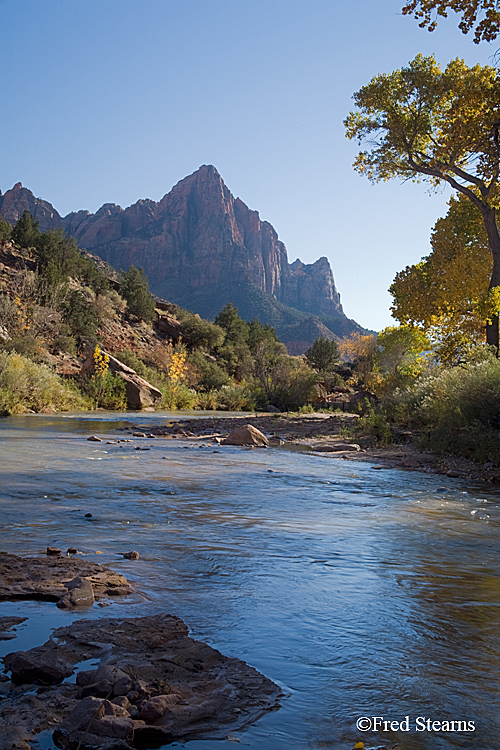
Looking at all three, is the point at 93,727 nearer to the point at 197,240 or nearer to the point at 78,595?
the point at 78,595

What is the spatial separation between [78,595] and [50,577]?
358 mm

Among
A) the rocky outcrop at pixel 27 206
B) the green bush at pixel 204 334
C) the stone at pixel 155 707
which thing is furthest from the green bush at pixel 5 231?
the rocky outcrop at pixel 27 206

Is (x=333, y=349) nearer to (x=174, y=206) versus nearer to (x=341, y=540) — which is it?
(x=341, y=540)

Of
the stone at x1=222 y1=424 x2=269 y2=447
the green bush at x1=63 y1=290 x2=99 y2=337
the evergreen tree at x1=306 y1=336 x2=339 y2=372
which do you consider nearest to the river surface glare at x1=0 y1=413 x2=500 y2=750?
the stone at x1=222 y1=424 x2=269 y2=447

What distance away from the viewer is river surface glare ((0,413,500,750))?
1881 mm

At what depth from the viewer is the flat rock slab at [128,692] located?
158cm

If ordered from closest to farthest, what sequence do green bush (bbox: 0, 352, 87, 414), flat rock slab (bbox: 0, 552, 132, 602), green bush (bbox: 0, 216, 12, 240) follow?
flat rock slab (bbox: 0, 552, 132, 602), green bush (bbox: 0, 352, 87, 414), green bush (bbox: 0, 216, 12, 240)

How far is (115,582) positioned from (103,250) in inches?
5044

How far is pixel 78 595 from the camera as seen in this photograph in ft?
8.75

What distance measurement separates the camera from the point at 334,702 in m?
1.88

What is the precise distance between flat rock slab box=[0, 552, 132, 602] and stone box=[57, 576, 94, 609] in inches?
1.4

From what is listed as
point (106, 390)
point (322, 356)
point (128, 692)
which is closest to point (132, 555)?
point (128, 692)

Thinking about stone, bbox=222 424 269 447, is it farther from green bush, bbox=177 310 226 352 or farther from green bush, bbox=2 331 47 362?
green bush, bbox=177 310 226 352

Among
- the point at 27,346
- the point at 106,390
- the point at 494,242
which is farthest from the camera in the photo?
the point at 106,390
